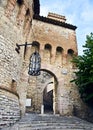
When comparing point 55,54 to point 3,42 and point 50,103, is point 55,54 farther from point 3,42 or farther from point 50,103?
point 50,103

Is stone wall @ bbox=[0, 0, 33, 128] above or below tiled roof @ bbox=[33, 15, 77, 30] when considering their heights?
below

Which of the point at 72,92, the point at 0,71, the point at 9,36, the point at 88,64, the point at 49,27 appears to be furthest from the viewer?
the point at 49,27

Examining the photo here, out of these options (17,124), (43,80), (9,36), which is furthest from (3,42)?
(43,80)

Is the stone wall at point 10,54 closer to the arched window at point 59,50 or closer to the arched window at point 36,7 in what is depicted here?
the arched window at point 36,7

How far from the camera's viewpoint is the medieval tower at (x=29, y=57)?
30.3ft

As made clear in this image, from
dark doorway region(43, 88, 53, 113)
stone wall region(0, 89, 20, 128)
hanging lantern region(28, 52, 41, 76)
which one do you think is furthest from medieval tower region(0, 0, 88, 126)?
dark doorway region(43, 88, 53, 113)

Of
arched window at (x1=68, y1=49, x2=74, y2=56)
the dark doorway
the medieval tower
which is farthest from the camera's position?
the dark doorway

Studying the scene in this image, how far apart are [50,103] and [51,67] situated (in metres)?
8.72

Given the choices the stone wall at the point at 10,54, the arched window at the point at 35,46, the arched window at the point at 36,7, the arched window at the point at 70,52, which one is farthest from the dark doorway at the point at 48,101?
the stone wall at the point at 10,54

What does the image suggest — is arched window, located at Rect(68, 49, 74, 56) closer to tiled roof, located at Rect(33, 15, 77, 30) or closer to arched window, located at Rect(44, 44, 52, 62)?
arched window, located at Rect(44, 44, 52, 62)

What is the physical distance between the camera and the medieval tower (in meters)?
9.25

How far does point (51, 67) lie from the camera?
1421cm

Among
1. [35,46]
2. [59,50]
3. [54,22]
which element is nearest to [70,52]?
[59,50]

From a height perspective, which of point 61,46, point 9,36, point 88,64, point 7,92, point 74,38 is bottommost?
point 7,92
